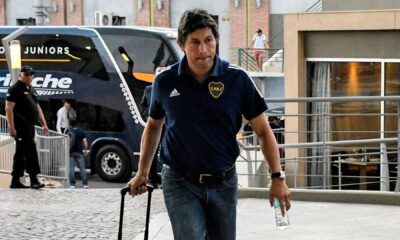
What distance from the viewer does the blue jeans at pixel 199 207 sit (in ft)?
14.9

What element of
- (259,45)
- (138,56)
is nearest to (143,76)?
(138,56)

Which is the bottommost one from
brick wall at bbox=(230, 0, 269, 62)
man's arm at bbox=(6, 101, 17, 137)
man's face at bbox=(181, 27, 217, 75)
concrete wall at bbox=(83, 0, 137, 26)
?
man's arm at bbox=(6, 101, 17, 137)

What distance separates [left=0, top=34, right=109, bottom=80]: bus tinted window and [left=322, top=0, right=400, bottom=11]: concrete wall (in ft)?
20.0

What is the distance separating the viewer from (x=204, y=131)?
452 centimetres

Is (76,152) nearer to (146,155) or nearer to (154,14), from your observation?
(146,155)

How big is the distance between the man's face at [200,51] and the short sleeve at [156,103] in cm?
26

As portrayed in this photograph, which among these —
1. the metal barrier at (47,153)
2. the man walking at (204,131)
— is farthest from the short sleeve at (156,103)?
the metal barrier at (47,153)

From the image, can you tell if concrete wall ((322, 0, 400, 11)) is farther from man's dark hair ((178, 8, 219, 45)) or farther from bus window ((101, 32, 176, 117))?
man's dark hair ((178, 8, 219, 45))

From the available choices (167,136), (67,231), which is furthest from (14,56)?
(167,136)

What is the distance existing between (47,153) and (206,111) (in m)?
10.8

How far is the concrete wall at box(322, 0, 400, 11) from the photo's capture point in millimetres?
16938

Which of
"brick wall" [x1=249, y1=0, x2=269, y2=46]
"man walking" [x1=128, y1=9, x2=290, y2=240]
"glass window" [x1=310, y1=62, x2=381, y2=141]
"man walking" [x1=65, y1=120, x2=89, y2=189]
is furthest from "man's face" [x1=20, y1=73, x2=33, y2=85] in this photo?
"brick wall" [x1=249, y1=0, x2=269, y2=46]

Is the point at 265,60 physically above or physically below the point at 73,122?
above

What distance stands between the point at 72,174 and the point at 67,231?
31.1ft
